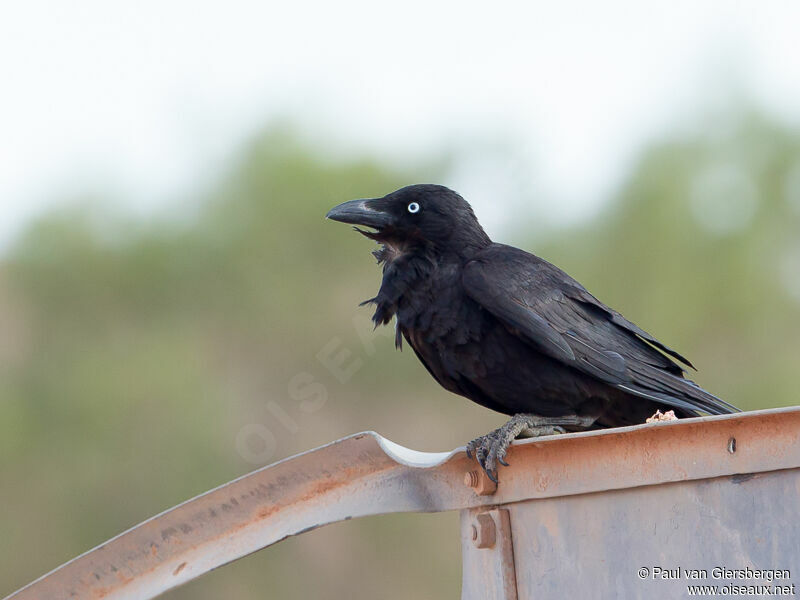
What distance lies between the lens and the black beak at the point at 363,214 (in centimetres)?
528

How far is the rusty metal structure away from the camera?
8.23 ft

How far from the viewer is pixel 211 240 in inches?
726

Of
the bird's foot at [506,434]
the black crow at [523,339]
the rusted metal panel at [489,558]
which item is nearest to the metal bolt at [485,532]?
the rusted metal panel at [489,558]

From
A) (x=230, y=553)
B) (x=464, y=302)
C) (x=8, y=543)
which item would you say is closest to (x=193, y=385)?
(x=8, y=543)

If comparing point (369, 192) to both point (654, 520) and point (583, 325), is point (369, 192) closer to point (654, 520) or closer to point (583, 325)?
point (583, 325)

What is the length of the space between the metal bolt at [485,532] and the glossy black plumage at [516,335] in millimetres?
1781

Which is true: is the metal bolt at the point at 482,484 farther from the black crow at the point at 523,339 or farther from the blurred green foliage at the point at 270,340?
the blurred green foliage at the point at 270,340

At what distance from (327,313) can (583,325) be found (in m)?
12.2

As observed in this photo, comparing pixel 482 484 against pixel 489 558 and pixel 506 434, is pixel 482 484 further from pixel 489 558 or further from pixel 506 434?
pixel 506 434

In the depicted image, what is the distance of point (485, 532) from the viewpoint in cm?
307

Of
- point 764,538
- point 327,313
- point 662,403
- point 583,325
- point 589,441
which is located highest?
point 327,313

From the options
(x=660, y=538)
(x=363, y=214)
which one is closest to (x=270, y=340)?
(x=363, y=214)

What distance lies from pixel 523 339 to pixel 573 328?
35 centimetres

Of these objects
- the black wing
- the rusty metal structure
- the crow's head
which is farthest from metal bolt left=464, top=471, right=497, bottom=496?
the crow's head
